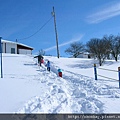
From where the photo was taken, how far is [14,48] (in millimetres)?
51031

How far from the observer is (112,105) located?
A: 6.28 meters

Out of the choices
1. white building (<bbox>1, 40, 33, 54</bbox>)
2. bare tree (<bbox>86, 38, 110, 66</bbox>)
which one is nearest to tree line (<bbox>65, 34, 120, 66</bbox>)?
bare tree (<bbox>86, 38, 110, 66</bbox>)

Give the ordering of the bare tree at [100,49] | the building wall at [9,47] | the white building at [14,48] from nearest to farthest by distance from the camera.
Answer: the bare tree at [100,49] < the building wall at [9,47] < the white building at [14,48]

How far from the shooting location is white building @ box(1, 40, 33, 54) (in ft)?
157

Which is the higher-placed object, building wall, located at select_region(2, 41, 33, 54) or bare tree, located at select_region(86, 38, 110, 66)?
building wall, located at select_region(2, 41, 33, 54)

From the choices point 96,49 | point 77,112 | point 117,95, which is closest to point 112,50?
point 96,49

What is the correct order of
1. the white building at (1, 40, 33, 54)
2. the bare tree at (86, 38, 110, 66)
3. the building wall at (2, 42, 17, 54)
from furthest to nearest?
the white building at (1, 40, 33, 54) < the building wall at (2, 42, 17, 54) < the bare tree at (86, 38, 110, 66)

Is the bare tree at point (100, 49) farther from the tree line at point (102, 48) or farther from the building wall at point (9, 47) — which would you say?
the building wall at point (9, 47)

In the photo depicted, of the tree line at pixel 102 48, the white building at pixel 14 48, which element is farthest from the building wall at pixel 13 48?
the tree line at pixel 102 48

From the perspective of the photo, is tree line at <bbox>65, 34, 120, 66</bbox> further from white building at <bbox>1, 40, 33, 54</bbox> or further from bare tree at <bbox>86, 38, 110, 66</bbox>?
white building at <bbox>1, 40, 33, 54</bbox>

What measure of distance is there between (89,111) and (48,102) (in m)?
1.51

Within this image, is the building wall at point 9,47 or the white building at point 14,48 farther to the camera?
the white building at point 14,48

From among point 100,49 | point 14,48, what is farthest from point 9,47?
point 100,49

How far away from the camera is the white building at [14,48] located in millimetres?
47969
